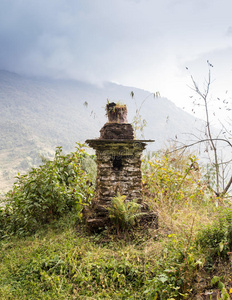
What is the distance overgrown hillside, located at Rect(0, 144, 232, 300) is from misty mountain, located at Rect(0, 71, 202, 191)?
33.9 meters

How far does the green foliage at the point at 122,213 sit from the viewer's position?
4902 millimetres

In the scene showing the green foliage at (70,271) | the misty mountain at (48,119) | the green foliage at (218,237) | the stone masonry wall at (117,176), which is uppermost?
the misty mountain at (48,119)

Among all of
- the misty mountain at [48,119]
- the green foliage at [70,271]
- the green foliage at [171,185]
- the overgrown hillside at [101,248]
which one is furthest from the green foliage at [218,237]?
the misty mountain at [48,119]

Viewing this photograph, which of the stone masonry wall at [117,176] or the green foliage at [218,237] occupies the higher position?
the stone masonry wall at [117,176]

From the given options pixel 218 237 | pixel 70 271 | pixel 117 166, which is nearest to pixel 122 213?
pixel 117 166

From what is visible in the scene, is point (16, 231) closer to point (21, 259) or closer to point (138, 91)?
point (21, 259)

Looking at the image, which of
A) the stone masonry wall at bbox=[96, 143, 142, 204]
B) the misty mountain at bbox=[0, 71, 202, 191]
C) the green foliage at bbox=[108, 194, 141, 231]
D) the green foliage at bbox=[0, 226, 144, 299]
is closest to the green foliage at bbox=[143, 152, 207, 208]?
the stone masonry wall at bbox=[96, 143, 142, 204]

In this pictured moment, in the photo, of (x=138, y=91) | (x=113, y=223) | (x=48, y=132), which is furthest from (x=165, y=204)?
(x=138, y=91)

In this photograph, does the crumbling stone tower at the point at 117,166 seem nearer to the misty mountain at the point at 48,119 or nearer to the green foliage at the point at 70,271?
the green foliage at the point at 70,271

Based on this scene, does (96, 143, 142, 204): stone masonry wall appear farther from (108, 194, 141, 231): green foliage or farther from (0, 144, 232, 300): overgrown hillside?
(0, 144, 232, 300): overgrown hillside

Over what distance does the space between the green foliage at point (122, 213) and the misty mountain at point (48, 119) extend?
35108mm

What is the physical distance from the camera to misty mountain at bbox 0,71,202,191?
70.0m

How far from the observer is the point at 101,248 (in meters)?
4.40

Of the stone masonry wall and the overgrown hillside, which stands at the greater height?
the stone masonry wall
